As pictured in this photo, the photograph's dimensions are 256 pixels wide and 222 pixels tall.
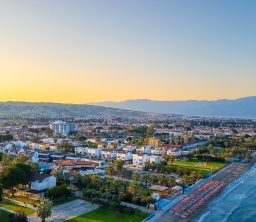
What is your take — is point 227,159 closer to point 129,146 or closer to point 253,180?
point 253,180

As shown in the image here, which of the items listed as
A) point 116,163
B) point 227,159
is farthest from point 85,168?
point 227,159

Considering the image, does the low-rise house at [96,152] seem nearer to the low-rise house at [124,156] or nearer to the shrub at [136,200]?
the low-rise house at [124,156]

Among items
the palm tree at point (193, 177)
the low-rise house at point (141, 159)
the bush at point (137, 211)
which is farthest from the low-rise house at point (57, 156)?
the bush at point (137, 211)

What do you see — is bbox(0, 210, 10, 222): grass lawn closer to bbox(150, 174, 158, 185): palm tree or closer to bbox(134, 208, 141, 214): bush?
bbox(134, 208, 141, 214): bush

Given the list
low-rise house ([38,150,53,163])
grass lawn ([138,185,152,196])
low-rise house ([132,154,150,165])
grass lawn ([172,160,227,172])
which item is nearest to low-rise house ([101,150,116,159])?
low-rise house ([132,154,150,165])

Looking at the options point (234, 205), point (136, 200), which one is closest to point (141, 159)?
point (234, 205)
